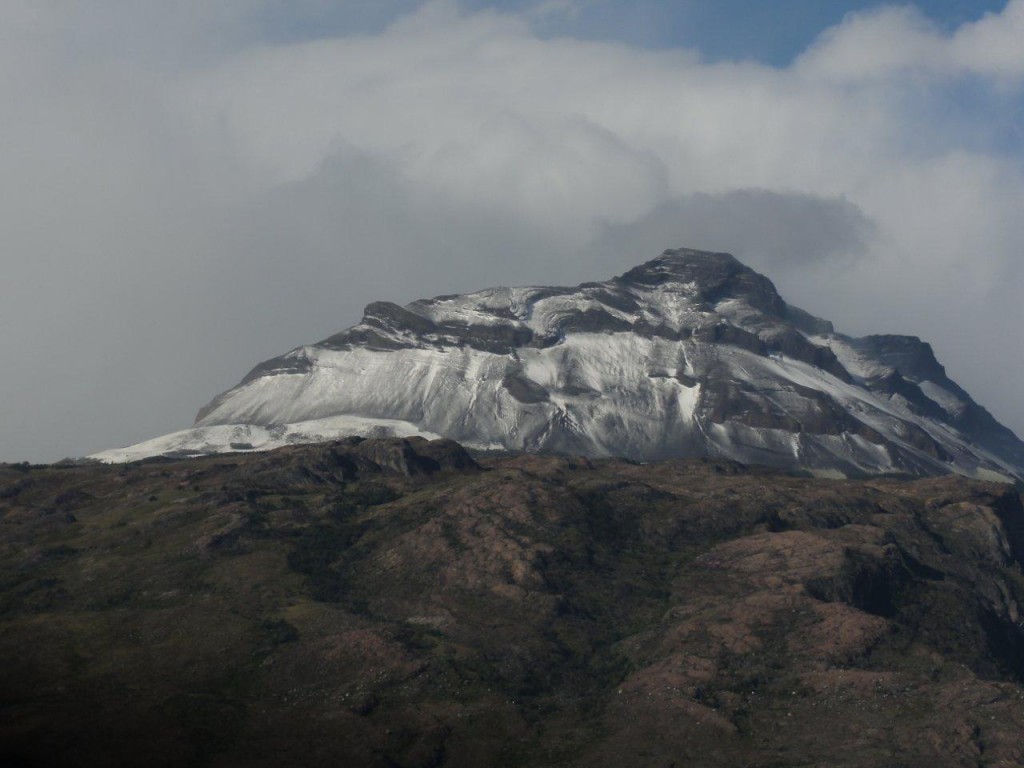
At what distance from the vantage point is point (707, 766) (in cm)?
19375

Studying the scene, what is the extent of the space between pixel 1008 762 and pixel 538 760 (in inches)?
2376

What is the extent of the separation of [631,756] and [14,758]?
77140mm

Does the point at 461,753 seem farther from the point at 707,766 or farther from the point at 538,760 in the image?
the point at 707,766

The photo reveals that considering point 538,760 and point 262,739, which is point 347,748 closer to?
point 262,739

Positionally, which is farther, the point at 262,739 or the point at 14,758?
the point at 262,739

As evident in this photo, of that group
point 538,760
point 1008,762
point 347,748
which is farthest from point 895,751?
point 347,748

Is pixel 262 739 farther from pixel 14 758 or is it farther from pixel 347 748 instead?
pixel 14 758

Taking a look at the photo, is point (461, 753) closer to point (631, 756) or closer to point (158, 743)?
point (631, 756)

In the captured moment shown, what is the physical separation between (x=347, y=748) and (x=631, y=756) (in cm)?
3726

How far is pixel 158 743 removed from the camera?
192 meters

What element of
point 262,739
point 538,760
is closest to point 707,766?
point 538,760

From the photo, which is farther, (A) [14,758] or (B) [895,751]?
(B) [895,751]

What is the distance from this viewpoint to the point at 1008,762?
19300 centimetres

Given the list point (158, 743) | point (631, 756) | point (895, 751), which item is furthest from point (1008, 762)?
point (158, 743)
